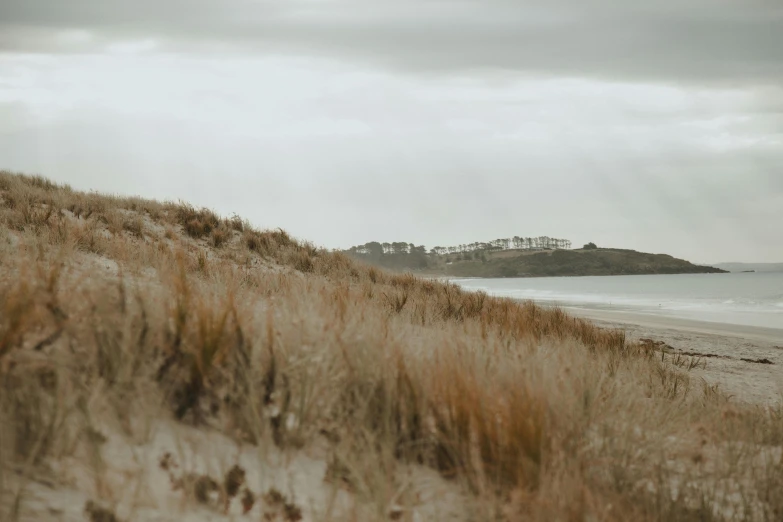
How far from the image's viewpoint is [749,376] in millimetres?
8781

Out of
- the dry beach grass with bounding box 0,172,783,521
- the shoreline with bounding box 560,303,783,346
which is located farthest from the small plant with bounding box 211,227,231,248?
the dry beach grass with bounding box 0,172,783,521

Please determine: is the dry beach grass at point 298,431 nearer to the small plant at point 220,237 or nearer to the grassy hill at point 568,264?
the small plant at point 220,237

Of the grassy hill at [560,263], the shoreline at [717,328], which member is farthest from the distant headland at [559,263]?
the shoreline at [717,328]

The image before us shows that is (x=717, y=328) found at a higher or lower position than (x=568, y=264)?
lower

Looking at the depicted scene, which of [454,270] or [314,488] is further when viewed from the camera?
[454,270]

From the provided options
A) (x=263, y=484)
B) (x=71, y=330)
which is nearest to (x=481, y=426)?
(x=263, y=484)

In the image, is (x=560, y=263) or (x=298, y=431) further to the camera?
(x=560, y=263)

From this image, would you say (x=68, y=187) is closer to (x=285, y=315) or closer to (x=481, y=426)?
(x=285, y=315)

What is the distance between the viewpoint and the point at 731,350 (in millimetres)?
11984

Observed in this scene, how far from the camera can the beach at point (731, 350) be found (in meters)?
7.78

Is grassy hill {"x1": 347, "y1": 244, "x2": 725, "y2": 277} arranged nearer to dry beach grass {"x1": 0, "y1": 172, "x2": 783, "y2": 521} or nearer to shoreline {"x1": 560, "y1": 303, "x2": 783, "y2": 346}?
shoreline {"x1": 560, "y1": 303, "x2": 783, "y2": 346}

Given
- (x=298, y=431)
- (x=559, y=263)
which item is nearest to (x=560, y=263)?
(x=559, y=263)

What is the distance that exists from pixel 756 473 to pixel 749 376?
6.82 m

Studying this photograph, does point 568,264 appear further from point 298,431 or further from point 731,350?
point 298,431
